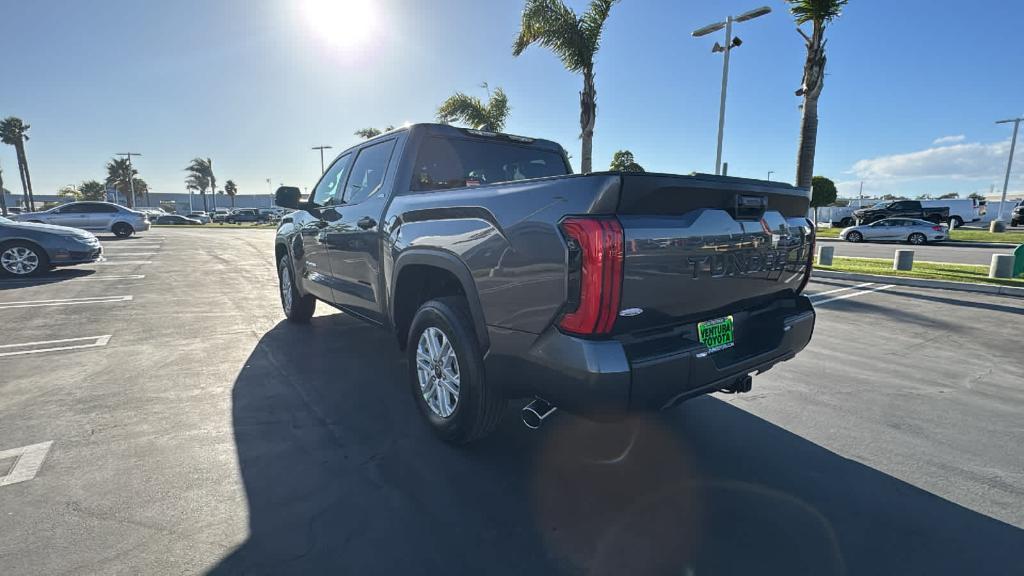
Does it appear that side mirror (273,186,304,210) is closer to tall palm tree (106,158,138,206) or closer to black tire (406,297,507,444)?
black tire (406,297,507,444)

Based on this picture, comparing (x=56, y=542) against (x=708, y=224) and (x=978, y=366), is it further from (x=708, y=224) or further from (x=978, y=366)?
(x=978, y=366)

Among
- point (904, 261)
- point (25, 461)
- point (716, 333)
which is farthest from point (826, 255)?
point (25, 461)

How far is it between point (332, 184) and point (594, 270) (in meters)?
3.80

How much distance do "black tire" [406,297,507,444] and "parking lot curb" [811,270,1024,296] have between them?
9.92 meters

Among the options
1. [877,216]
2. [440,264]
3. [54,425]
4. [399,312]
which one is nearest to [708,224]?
[440,264]

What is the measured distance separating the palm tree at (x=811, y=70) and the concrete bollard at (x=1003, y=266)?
3588 millimetres

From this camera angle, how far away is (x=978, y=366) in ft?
14.8

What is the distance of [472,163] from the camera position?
3.94 meters

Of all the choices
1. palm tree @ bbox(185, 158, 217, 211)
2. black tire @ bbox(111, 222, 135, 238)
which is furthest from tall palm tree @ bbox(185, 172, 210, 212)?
black tire @ bbox(111, 222, 135, 238)

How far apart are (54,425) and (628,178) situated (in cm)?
383

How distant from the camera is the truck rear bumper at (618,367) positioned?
1.98m

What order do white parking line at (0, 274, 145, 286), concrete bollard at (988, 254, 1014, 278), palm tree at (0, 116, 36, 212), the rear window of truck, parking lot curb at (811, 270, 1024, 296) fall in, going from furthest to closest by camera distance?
1. palm tree at (0, 116, 36, 212)
2. concrete bollard at (988, 254, 1014, 278)
3. white parking line at (0, 274, 145, 286)
4. parking lot curb at (811, 270, 1024, 296)
5. the rear window of truck

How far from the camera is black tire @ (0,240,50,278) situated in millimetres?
8961

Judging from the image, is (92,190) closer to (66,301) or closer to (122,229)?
(122,229)
